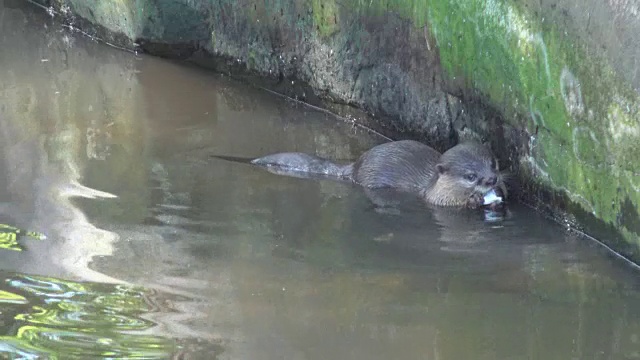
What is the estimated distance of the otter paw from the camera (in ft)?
17.1

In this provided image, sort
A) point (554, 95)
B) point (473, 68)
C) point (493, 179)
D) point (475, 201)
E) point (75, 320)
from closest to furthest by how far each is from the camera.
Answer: point (75, 320) < point (554, 95) < point (493, 179) < point (475, 201) < point (473, 68)

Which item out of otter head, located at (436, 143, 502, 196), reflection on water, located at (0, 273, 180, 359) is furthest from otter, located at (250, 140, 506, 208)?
reflection on water, located at (0, 273, 180, 359)

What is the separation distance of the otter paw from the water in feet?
0.28

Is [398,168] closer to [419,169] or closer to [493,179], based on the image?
[419,169]

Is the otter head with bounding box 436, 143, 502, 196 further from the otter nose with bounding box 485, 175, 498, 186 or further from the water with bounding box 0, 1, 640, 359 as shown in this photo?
the water with bounding box 0, 1, 640, 359

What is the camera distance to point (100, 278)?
13.3 feet

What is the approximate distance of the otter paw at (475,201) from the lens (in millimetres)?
5215

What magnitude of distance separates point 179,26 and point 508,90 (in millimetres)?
3142

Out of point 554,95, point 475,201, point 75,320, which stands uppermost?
point 554,95

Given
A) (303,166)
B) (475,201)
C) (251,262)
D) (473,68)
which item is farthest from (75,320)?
(473,68)

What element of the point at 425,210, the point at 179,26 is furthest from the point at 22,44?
the point at 425,210

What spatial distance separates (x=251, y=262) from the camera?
14.1 feet

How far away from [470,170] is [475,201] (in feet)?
0.51

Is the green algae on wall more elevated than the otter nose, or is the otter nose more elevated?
the green algae on wall
